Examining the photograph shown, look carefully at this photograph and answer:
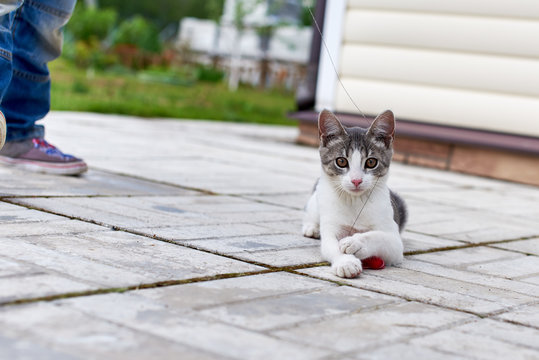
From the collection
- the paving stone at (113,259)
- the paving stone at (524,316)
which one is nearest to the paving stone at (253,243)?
the paving stone at (113,259)

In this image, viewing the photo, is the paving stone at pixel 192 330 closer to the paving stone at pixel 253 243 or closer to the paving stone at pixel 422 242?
the paving stone at pixel 253 243

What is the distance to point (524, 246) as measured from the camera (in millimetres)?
3910

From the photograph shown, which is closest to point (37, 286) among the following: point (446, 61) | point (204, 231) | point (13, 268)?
point (13, 268)

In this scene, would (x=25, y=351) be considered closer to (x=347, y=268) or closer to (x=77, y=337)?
(x=77, y=337)

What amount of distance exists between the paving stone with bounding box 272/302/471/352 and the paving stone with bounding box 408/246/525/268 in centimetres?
85

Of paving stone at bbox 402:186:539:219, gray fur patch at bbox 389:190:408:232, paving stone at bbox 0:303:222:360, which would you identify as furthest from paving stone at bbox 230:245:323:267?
paving stone at bbox 402:186:539:219

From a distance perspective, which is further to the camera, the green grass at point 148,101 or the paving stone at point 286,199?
the green grass at point 148,101

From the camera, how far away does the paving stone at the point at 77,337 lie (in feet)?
5.73

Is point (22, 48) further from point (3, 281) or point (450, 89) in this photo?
point (450, 89)

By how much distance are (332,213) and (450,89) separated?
496cm

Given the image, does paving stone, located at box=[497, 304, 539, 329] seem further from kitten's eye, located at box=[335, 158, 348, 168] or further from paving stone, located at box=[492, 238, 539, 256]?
paving stone, located at box=[492, 238, 539, 256]

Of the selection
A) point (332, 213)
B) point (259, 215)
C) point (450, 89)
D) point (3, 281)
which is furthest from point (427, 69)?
point (3, 281)

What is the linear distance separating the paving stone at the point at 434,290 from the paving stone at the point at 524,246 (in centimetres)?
99

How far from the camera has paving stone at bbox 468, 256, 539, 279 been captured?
3.20m
